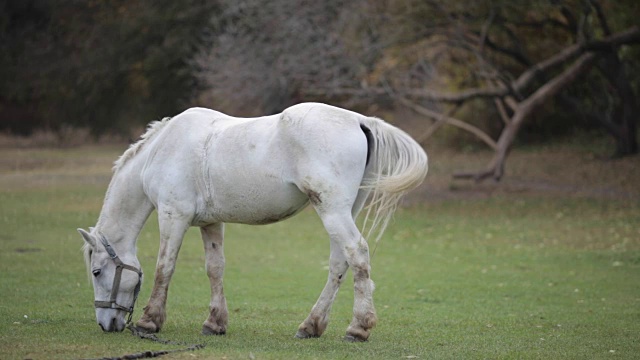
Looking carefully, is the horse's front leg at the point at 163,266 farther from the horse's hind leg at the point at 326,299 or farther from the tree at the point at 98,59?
the tree at the point at 98,59

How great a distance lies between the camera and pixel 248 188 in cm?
775

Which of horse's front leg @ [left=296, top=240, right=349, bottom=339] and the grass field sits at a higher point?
horse's front leg @ [left=296, top=240, right=349, bottom=339]

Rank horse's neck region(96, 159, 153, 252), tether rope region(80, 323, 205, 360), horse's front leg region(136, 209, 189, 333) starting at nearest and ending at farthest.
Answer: tether rope region(80, 323, 205, 360) → horse's front leg region(136, 209, 189, 333) → horse's neck region(96, 159, 153, 252)

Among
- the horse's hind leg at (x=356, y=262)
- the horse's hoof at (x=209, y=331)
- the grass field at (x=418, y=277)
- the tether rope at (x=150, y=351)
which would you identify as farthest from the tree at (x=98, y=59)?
the horse's hind leg at (x=356, y=262)

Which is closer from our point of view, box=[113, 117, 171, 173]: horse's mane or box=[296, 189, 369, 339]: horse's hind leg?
box=[296, 189, 369, 339]: horse's hind leg

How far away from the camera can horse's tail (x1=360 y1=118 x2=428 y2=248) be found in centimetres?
760

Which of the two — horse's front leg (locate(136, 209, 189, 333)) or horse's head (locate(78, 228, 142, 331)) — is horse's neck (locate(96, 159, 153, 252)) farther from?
horse's front leg (locate(136, 209, 189, 333))

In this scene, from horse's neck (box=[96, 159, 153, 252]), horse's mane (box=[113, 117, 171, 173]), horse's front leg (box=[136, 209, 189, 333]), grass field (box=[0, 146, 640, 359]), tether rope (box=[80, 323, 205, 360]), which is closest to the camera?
tether rope (box=[80, 323, 205, 360])

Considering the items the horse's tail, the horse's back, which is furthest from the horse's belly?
the horse's tail

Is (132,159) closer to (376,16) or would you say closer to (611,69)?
(376,16)

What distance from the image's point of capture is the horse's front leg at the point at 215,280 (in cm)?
795

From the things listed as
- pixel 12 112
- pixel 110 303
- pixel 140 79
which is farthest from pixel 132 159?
pixel 12 112

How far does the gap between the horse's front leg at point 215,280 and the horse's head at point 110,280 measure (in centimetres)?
62

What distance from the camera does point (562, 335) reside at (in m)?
8.45
